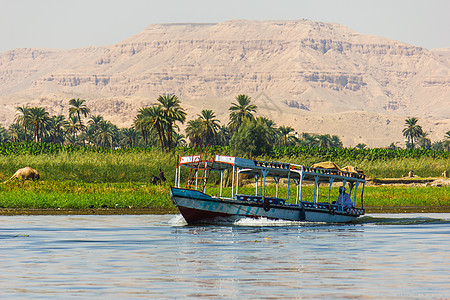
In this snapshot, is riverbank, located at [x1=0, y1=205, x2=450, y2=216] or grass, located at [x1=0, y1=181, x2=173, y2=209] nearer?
riverbank, located at [x1=0, y1=205, x2=450, y2=216]

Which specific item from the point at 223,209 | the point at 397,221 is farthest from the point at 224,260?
the point at 397,221

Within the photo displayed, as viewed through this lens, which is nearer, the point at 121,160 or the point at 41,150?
the point at 121,160

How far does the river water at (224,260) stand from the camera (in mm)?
18091

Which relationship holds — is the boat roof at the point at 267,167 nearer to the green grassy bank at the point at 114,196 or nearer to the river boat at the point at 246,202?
the river boat at the point at 246,202

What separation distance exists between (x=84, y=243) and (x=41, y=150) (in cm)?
6600

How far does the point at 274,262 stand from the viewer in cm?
2384

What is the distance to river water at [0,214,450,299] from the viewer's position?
712 inches

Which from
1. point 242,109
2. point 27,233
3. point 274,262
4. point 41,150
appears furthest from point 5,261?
point 242,109

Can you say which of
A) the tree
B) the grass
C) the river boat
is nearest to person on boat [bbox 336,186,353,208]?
the river boat

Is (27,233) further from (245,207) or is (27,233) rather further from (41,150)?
(41,150)

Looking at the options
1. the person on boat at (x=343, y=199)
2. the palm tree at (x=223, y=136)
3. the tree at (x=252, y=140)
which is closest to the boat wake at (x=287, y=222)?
the person on boat at (x=343, y=199)

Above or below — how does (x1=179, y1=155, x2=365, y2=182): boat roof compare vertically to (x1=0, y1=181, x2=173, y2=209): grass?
above

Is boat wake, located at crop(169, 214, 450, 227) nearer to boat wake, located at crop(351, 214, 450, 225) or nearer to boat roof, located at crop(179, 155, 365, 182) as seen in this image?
boat wake, located at crop(351, 214, 450, 225)

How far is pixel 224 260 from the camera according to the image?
2431cm
